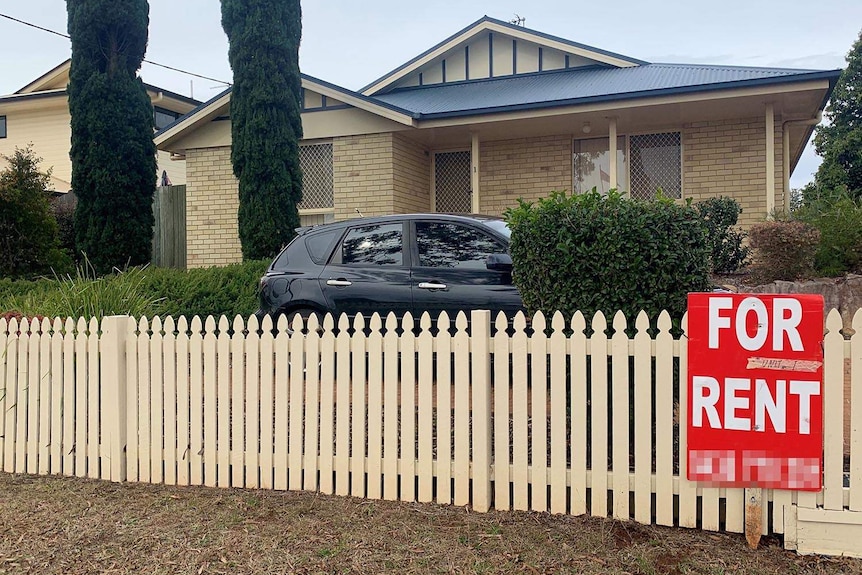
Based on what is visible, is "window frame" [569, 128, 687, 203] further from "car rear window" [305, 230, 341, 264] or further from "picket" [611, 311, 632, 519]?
"picket" [611, 311, 632, 519]

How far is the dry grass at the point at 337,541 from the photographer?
3.45 m

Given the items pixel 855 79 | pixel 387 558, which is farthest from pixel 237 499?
pixel 855 79

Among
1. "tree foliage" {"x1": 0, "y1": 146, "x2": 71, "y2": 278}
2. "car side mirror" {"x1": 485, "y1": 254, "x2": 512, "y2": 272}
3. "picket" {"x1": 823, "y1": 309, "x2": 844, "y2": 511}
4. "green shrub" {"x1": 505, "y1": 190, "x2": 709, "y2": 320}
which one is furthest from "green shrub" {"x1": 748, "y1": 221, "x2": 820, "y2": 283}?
"tree foliage" {"x1": 0, "y1": 146, "x2": 71, "y2": 278}

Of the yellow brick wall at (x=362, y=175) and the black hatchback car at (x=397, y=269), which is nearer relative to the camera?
the black hatchback car at (x=397, y=269)

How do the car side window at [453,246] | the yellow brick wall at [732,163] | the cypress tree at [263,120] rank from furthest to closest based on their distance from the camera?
1. the yellow brick wall at [732,163]
2. the cypress tree at [263,120]
3. the car side window at [453,246]

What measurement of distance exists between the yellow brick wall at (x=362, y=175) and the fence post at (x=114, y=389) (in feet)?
28.5

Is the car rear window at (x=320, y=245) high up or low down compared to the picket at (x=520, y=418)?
up

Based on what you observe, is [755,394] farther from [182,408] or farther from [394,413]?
[182,408]

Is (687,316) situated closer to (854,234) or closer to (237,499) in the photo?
(237,499)

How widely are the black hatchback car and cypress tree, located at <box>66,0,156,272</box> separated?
24.3ft

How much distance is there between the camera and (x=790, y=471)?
11.7 ft

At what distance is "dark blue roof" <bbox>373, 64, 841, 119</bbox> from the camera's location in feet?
36.7

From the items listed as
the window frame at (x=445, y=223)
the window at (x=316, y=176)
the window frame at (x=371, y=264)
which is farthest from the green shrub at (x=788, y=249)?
the window at (x=316, y=176)

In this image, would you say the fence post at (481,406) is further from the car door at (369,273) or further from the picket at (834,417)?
the car door at (369,273)
